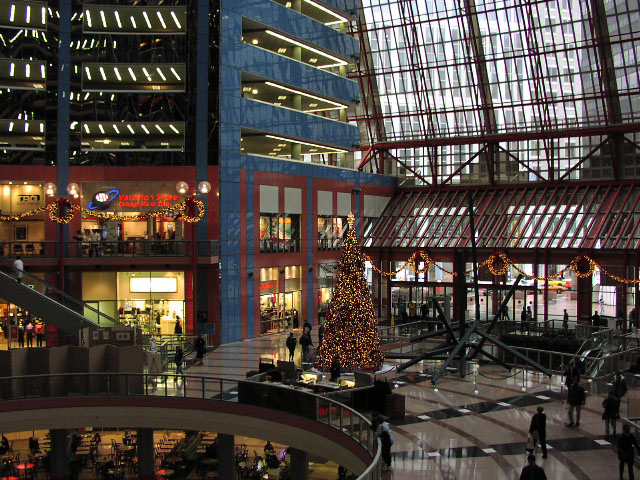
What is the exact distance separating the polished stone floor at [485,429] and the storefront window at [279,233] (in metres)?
12.6

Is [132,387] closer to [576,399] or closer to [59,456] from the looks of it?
[59,456]

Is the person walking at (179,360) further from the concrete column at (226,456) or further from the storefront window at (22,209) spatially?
the storefront window at (22,209)

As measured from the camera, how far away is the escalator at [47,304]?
29719 millimetres

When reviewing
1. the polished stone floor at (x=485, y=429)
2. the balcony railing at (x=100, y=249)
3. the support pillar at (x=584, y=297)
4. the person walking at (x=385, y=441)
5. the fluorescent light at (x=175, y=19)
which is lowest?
the polished stone floor at (x=485, y=429)

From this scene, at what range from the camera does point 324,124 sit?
48.9 metres

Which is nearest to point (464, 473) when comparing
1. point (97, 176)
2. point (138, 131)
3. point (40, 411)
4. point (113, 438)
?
point (40, 411)

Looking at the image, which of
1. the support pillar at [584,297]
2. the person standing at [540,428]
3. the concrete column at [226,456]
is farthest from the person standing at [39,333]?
the support pillar at [584,297]

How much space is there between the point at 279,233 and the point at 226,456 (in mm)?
21171

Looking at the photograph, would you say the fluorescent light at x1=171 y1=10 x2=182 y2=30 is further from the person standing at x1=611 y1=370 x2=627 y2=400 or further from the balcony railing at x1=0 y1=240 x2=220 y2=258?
the person standing at x1=611 y1=370 x2=627 y2=400

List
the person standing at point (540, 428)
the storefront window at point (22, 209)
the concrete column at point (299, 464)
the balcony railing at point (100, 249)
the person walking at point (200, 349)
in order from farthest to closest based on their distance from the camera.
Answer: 1. the storefront window at point (22, 209)
2. the balcony railing at point (100, 249)
3. the person walking at point (200, 349)
4. the concrete column at point (299, 464)
5. the person standing at point (540, 428)

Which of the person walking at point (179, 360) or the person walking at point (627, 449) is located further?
the person walking at point (179, 360)

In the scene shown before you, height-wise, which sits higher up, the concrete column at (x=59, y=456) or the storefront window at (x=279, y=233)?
the storefront window at (x=279, y=233)

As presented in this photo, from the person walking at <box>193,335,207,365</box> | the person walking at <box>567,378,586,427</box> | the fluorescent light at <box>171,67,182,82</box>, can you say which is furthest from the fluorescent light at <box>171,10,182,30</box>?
the person walking at <box>567,378,586,427</box>

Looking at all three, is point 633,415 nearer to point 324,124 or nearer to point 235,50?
point 235,50
